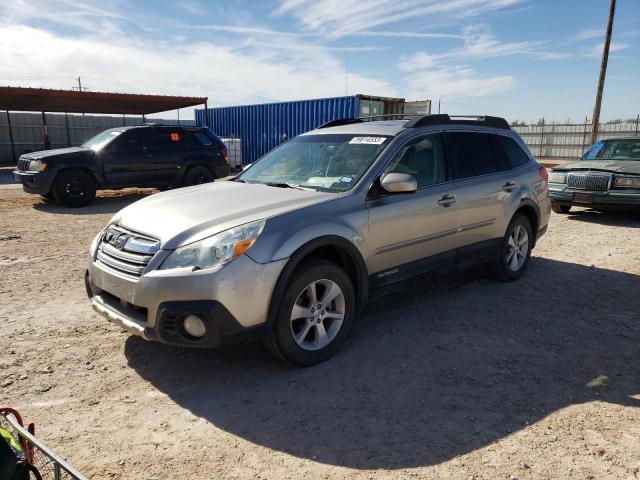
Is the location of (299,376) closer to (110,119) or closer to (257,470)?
(257,470)

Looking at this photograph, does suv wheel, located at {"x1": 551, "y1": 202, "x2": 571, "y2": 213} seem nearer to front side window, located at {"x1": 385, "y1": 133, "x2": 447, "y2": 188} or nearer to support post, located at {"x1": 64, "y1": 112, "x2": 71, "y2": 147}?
front side window, located at {"x1": 385, "y1": 133, "x2": 447, "y2": 188}

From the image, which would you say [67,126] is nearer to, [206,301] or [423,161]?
[423,161]

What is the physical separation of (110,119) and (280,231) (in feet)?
96.4

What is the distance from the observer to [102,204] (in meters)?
11.4

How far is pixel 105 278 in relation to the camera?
3.43 metres

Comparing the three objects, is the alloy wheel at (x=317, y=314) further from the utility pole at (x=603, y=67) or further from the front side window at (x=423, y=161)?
A: the utility pole at (x=603, y=67)

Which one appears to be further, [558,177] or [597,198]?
[558,177]

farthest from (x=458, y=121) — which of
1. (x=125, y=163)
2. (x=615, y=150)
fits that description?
(x=125, y=163)

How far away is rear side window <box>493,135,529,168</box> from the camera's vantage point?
5.45m

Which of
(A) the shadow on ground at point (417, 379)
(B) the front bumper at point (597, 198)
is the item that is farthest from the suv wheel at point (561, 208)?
(A) the shadow on ground at point (417, 379)

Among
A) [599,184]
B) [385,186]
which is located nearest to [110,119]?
[599,184]

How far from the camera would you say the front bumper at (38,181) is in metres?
10.2

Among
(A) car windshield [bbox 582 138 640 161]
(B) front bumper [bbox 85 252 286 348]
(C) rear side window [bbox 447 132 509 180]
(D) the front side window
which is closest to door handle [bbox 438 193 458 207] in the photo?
(D) the front side window

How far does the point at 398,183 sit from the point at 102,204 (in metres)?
9.39
